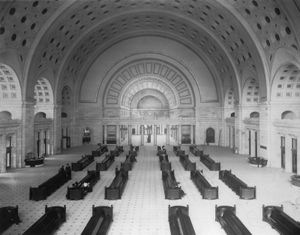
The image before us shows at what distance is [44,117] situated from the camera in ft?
102

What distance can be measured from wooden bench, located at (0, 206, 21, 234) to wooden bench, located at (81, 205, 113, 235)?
2736mm

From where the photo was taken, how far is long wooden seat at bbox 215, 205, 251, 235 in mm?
9554

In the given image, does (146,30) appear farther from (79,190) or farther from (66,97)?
(79,190)

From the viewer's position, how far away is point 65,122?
1416 inches

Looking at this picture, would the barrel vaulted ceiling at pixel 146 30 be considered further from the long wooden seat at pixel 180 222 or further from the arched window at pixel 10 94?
the long wooden seat at pixel 180 222

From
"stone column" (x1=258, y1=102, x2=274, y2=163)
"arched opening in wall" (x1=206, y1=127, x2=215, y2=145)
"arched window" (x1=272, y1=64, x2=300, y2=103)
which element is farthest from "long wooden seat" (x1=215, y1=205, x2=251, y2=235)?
"arched opening in wall" (x1=206, y1=127, x2=215, y2=145)

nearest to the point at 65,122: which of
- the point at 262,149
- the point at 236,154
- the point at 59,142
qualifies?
the point at 59,142

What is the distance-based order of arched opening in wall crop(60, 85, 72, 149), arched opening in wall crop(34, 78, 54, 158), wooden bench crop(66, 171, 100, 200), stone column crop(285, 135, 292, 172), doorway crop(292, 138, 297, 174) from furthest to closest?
1. arched opening in wall crop(60, 85, 72, 149)
2. arched opening in wall crop(34, 78, 54, 158)
3. stone column crop(285, 135, 292, 172)
4. doorway crop(292, 138, 297, 174)
5. wooden bench crop(66, 171, 100, 200)

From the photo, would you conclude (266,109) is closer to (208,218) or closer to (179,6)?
(179,6)

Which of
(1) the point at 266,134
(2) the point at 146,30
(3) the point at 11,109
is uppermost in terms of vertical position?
(2) the point at 146,30

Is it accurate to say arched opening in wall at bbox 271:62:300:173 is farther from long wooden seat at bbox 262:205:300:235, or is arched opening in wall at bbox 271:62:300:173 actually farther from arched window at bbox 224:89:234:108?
arched window at bbox 224:89:234:108

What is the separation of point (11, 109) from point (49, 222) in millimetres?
15436

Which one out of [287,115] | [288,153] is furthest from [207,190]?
[287,115]

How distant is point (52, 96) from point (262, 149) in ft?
61.4
